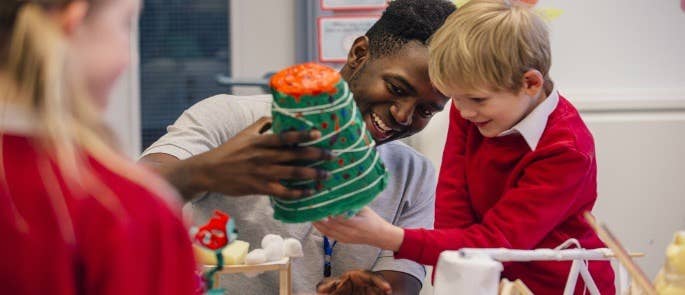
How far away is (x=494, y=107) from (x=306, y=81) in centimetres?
38

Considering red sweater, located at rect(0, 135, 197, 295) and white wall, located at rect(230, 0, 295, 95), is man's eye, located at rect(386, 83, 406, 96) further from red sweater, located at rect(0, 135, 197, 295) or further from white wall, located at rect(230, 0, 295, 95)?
white wall, located at rect(230, 0, 295, 95)

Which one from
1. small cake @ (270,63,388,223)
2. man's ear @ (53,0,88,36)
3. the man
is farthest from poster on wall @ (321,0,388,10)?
man's ear @ (53,0,88,36)

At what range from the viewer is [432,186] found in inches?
62.7

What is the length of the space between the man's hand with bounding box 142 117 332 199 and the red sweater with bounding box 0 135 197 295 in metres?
0.29

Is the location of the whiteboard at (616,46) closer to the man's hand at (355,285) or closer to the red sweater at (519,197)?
the red sweater at (519,197)

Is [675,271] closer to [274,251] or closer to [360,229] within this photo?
[360,229]

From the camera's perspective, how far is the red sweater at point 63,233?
0.54 m

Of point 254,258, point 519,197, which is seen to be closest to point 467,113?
point 519,197

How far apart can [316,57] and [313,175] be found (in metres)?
1.65

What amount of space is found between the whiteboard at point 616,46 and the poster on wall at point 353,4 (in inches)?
17.8

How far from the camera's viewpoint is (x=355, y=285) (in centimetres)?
122

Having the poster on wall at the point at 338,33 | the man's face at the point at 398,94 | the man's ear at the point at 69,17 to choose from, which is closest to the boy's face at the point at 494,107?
the man's face at the point at 398,94

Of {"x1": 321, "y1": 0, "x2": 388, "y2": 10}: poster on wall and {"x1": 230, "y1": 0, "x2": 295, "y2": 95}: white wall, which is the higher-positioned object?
{"x1": 321, "y1": 0, "x2": 388, "y2": 10}: poster on wall

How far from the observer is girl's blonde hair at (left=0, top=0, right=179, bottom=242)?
1.77 feet
